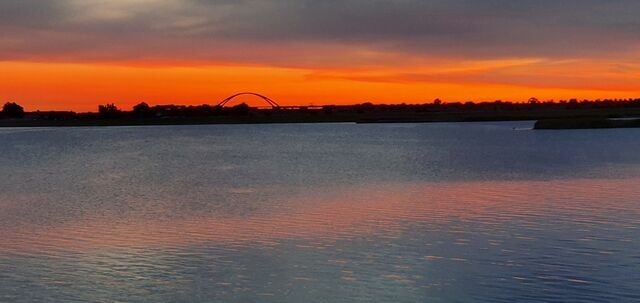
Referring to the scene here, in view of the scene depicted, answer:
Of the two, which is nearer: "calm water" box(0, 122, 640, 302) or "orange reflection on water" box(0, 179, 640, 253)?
"calm water" box(0, 122, 640, 302)

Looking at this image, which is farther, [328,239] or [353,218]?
[353,218]

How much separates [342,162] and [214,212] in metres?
28.8

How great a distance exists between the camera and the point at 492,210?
25984mm

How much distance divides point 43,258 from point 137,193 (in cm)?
1632

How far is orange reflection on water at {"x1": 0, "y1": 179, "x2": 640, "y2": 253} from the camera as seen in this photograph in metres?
21.1

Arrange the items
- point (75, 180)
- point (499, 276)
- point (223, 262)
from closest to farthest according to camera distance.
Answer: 1. point (499, 276)
2. point (223, 262)
3. point (75, 180)

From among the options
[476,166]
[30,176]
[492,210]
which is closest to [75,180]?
[30,176]

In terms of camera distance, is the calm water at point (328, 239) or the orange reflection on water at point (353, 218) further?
the orange reflection on water at point (353, 218)

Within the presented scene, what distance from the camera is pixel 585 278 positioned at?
15484 millimetres

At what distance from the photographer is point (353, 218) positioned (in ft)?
80.2

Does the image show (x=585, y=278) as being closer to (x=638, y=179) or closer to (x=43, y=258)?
(x=43, y=258)

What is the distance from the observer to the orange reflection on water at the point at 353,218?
21.1 meters

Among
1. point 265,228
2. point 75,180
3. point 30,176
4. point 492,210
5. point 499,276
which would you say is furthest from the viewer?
point 30,176

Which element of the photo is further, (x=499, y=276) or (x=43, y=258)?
(x=43, y=258)
